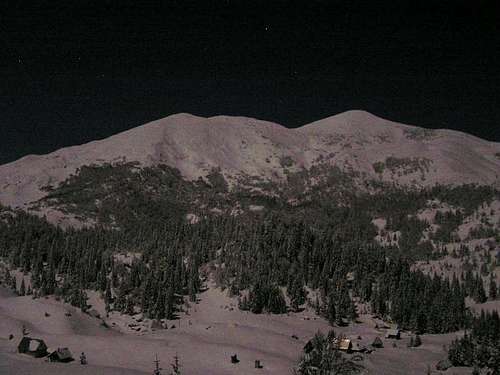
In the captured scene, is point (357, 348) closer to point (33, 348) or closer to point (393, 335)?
point (393, 335)

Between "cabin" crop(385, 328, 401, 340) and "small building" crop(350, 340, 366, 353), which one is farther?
"cabin" crop(385, 328, 401, 340)

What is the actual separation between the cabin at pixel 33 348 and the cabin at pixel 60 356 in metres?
1.66

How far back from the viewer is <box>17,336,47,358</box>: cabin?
8640 centimetres

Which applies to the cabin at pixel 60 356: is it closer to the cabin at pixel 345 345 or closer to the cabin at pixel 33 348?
the cabin at pixel 33 348

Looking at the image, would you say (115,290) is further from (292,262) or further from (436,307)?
(436,307)

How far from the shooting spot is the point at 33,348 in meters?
87.1

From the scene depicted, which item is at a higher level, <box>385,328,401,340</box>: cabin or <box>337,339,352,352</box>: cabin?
<box>337,339,352,352</box>: cabin

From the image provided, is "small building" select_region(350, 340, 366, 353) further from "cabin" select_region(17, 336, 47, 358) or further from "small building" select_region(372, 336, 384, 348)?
"cabin" select_region(17, 336, 47, 358)

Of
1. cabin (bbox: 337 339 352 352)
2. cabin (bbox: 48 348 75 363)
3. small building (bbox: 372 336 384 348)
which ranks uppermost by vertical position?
cabin (bbox: 337 339 352 352)

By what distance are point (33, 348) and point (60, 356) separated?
623 centimetres

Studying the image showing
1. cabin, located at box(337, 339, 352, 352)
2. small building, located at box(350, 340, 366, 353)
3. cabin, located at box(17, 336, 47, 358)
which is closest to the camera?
cabin, located at box(17, 336, 47, 358)

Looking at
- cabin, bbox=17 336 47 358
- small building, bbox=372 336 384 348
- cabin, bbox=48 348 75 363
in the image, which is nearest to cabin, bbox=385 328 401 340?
small building, bbox=372 336 384 348

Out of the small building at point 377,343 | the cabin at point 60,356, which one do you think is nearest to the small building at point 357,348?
the small building at point 377,343

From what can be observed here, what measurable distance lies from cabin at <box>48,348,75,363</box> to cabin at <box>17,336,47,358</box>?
166 cm
